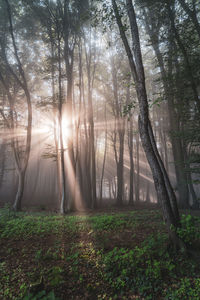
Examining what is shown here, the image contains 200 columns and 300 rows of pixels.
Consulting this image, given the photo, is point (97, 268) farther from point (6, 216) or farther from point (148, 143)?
point (6, 216)

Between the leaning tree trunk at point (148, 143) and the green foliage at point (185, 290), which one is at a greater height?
the leaning tree trunk at point (148, 143)

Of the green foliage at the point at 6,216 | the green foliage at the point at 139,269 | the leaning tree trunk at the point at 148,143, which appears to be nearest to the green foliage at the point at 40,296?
the green foliage at the point at 139,269

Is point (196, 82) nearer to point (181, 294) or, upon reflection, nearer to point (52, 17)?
point (181, 294)

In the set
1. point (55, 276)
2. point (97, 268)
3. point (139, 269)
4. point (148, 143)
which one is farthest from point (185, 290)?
point (148, 143)

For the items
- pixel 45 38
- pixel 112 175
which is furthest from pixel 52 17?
pixel 112 175

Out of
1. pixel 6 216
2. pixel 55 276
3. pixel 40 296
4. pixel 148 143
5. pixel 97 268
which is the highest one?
pixel 148 143

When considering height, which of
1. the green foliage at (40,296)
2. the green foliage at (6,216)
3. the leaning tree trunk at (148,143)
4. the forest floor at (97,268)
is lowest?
the green foliage at (6,216)

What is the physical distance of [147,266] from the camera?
315cm

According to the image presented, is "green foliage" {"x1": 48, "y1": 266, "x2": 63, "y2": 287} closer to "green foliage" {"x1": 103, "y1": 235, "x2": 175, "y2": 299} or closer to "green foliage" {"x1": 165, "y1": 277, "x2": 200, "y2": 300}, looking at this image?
"green foliage" {"x1": 103, "y1": 235, "x2": 175, "y2": 299}

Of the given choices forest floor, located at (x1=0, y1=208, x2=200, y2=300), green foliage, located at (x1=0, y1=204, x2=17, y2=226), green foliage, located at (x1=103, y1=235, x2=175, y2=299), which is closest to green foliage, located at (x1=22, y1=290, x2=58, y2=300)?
forest floor, located at (x1=0, y1=208, x2=200, y2=300)

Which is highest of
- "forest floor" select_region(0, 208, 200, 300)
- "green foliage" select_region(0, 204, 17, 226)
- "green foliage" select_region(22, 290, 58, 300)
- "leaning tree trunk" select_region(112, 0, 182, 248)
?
"leaning tree trunk" select_region(112, 0, 182, 248)

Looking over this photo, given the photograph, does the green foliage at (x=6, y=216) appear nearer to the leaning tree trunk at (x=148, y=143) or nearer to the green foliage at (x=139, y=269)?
the green foliage at (x=139, y=269)

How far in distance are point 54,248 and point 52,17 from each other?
14.6m

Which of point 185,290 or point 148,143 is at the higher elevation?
point 148,143
